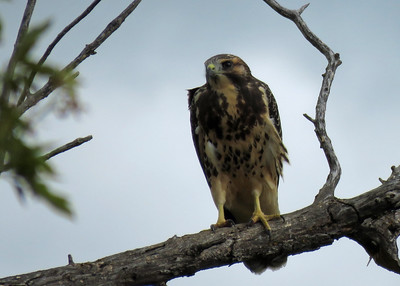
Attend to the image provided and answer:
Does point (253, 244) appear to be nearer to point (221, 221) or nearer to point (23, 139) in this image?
point (221, 221)

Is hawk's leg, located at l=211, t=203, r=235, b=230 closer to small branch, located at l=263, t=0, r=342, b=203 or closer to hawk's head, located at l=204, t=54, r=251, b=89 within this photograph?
small branch, located at l=263, t=0, r=342, b=203

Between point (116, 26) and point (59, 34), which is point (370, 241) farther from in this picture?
point (59, 34)

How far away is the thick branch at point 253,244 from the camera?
4.13 m

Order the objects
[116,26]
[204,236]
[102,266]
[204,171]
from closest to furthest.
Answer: [116,26], [102,266], [204,236], [204,171]

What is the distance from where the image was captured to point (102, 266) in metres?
4.15

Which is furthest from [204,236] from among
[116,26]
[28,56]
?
[28,56]

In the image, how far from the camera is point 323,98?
5.30 m

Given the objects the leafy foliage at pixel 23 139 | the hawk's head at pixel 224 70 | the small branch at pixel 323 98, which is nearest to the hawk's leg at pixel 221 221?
the small branch at pixel 323 98

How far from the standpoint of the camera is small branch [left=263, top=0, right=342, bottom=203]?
4.95 meters

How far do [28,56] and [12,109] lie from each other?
121 mm

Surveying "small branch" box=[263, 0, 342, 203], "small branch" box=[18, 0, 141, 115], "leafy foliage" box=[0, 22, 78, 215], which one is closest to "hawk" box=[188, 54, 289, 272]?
"small branch" box=[263, 0, 342, 203]

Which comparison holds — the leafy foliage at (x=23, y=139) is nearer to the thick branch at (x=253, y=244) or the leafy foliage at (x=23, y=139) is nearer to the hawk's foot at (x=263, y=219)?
the thick branch at (x=253, y=244)

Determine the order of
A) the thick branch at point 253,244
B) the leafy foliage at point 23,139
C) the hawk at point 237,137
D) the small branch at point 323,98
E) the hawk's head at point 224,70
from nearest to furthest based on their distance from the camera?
the leafy foliage at point 23,139, the thick branch at point 253,244, the small branch at point 323,98, the hawk at point 237,137, the hawk's head at point 224,70

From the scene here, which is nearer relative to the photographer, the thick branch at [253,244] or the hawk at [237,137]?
the thick branch at [253,244]
